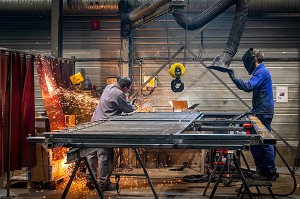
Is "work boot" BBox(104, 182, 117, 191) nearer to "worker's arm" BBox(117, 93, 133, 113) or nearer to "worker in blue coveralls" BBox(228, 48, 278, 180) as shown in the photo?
"worker's arm" BBox(117, 93, 133, 113)

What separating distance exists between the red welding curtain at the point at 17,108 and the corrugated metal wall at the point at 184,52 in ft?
13.2

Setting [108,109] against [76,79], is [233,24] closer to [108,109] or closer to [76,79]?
[108,109]

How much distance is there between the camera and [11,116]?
826 cm

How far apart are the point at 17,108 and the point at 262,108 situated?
4552mm

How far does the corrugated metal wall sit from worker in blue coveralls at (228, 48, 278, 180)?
378 centimetres

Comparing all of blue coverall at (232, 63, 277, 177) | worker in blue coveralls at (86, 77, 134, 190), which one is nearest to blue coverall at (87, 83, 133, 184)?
worker in blue coveralls at (86, 77, 134, 190)

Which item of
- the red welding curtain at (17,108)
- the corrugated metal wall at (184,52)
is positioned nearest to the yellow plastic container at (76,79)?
the corrugated metal wall at (184,52)

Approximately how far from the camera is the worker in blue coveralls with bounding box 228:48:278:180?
7996 mm

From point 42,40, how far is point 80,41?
1.09m

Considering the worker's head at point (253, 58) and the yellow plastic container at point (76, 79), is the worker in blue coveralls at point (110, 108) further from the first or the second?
the worker's head at point (253, 58)

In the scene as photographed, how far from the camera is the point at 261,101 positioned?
8.45 m

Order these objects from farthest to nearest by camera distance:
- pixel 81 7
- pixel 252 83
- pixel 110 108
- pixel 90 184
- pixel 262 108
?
pixel 81 7 → pixel 90 184 → pixel 110 108 → pixel 262 108 → pixel 252 83

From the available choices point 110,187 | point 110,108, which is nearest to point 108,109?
point 110,108

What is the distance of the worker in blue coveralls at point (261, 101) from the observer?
26.2 ft
